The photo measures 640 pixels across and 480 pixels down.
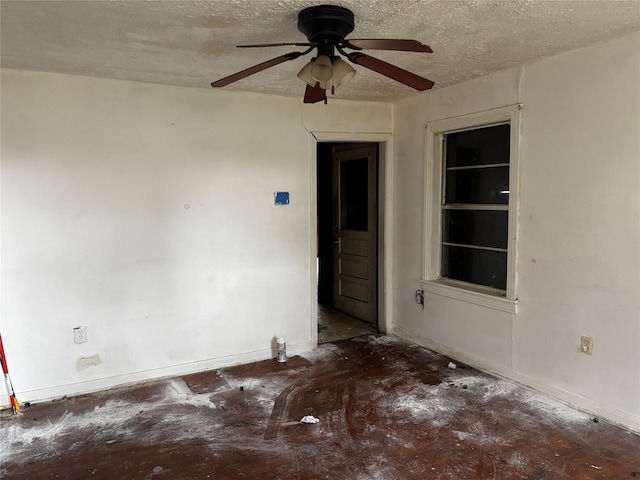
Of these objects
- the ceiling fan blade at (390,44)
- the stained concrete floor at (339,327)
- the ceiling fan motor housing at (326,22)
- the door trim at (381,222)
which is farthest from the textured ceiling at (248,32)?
the stained concrete floor at (339,327)

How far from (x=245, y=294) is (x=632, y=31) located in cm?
318

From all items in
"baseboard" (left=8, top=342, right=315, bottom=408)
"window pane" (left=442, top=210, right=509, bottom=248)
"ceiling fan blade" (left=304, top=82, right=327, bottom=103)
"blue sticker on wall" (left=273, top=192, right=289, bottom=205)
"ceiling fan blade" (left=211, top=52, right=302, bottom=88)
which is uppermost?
"ceiling fan blade" (left=211, top=52, right=302, bottom=88)

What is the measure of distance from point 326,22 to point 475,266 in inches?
98.3

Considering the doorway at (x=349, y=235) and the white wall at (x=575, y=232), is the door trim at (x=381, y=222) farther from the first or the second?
the white wall at (x=575, y=232)

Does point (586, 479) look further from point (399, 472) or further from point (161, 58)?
point (161, 58)

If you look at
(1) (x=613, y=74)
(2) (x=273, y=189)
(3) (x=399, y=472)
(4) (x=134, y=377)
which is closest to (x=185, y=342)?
(4) (x=134, y=377)

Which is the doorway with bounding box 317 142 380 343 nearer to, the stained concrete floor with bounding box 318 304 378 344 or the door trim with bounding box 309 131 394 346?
the stained concrete floor with bounding box 318 304 378 344

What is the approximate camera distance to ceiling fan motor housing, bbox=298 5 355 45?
2039mm

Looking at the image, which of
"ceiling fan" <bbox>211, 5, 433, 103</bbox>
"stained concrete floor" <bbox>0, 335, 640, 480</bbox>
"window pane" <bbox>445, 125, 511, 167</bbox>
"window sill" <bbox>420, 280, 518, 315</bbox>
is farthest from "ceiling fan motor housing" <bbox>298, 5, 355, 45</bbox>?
"window sill" <bbox>420, 280, 518, 315</bbox>

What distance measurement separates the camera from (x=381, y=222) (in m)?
4.50

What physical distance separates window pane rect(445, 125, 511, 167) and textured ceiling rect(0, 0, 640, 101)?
0.51 m

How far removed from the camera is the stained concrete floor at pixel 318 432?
7.63 feet

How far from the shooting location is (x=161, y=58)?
2789 mm

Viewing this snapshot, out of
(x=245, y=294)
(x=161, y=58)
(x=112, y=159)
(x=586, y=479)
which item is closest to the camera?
(x=586, y=479)
